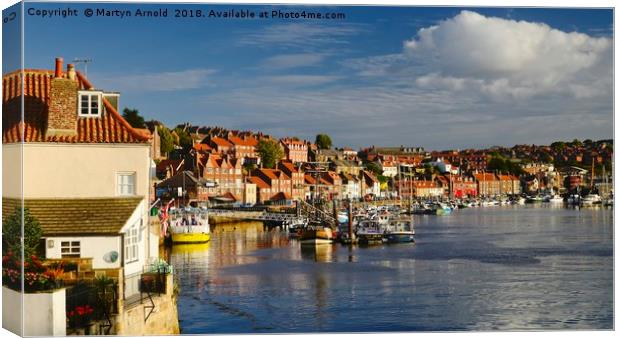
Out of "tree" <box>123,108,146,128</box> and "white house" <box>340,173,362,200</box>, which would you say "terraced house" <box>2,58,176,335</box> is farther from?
"white house" <box>340,173,362,200</box>

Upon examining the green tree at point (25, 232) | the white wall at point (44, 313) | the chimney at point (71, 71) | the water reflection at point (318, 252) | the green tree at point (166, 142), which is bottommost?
the water reflection at point (318, 252)

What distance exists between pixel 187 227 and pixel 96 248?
2055cm

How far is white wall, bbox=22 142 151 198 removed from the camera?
1004cm

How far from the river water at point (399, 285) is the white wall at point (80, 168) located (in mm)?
2969

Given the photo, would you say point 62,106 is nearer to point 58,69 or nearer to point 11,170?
point 58,69

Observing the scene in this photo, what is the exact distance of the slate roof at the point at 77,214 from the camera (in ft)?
32.9

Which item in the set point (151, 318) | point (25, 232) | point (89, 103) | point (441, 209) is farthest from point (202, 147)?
point (441, 209)

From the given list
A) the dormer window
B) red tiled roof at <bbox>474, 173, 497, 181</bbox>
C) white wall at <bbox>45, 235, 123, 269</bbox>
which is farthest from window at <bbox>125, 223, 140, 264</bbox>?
red tiled roof at <bbox>474, 173, 497, 181</bbox>

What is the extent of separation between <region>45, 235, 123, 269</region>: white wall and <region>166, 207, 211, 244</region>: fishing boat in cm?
1948

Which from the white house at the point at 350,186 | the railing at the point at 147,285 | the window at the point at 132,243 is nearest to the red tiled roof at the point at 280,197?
the white house at the point at 350,186

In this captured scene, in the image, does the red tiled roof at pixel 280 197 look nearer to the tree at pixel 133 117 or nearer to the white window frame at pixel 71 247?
the tree at pixel 133 117

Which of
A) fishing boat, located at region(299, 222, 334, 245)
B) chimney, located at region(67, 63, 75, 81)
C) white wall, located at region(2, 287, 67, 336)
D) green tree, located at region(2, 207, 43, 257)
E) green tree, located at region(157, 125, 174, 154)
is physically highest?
chimney, located at region(67, 63, 75, 81)

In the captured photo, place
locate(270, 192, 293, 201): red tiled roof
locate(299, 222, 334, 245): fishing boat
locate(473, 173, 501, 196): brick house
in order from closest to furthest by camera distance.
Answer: locate(299, 222, 334, 245): fishing boat → locate(270, 192, 293, 201): red tiled roof → locate(473, 173, 501, 196): brick house

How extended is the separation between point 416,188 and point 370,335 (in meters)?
60.3
